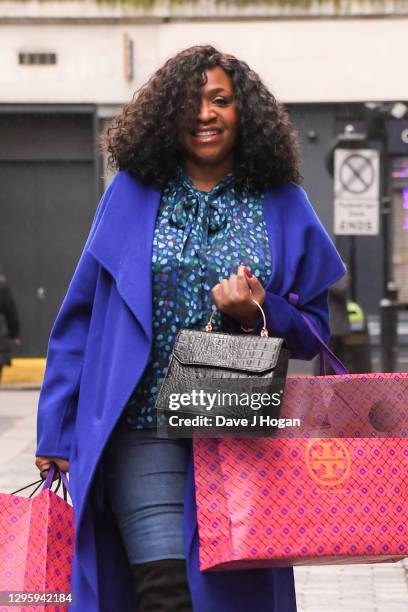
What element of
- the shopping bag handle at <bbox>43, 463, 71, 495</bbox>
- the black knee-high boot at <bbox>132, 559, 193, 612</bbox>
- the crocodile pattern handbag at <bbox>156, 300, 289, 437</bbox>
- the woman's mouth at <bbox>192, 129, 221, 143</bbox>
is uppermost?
the woman's mouth at <bbox>192, 129, 221, 143</bbox>

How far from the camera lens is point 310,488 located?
10.8ft

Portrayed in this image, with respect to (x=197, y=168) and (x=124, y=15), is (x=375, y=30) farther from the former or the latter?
(x=197, y=168)

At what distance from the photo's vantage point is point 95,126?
19.8 m

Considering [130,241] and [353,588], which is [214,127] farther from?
[353,588]

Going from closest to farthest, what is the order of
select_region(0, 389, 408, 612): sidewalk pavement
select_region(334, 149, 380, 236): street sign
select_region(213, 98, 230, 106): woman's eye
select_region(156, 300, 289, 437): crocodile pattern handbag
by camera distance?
1. select_region(156, 300, 289, 437): crocodile pattern handbag
2. select_region(213, 98, 230, 106): woman's eye
3. select_region(0, 389, 408, 612): sidewalk pavement
4. select_region(334, 149, 380, 236): street sign

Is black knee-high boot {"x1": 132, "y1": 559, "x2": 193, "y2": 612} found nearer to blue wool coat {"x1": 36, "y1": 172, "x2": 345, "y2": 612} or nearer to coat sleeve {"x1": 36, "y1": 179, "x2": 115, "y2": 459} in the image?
blue wool coat {"x1": 36, "y1": 172, "x2": 345, "y2": 612}

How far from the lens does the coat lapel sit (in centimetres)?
353

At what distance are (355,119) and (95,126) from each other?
132 inches

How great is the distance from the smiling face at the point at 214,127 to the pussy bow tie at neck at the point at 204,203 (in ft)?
0.21

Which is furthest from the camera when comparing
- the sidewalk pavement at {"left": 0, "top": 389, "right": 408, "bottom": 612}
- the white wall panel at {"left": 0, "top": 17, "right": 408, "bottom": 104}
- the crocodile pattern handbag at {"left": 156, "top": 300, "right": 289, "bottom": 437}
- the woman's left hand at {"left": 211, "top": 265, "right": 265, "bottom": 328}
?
the white wall panel at {"left": 0, "top": 17, "right": 408, "bottom": 104}

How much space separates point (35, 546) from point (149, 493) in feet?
1.05

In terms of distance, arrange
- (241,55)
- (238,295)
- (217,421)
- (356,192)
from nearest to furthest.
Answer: (217,421)
(238,295)
(356,192)
(241,55)

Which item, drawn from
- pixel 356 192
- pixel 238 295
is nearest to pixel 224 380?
pixel 238 295

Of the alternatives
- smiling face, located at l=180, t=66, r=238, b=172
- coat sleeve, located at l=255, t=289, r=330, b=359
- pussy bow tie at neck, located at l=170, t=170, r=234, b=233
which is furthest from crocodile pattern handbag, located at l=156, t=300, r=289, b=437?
smiling face, located at l=180, t=66, r=238, b=172
